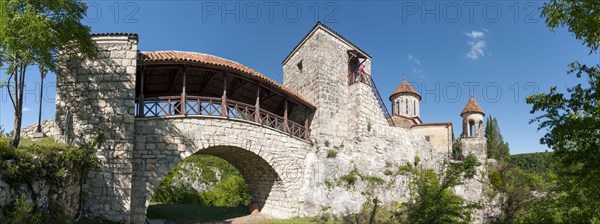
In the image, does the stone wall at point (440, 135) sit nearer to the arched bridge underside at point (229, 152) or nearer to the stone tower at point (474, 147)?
the stone tower at point (474, 147)

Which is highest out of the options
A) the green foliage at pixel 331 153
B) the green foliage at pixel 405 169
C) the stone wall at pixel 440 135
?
the stone wall at pixel 440 135

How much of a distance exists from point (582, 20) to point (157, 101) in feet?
35.9

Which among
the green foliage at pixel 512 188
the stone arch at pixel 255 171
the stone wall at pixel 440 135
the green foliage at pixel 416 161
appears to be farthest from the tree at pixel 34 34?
the stone wall at pixel 440 135

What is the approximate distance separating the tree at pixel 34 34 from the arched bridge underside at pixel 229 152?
308cm

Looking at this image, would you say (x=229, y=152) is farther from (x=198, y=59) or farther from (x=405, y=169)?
(x=405, y=169)

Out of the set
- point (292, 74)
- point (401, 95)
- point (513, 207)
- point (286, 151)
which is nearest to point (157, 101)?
point (286, 151)

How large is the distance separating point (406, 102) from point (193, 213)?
72.7 feet

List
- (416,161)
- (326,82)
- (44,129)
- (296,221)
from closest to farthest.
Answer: (44,129), (296,221), (326,82), (416,161)

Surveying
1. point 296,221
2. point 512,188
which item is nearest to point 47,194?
point 296,221

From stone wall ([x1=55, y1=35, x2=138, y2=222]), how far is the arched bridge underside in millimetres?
676

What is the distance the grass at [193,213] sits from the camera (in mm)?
13977

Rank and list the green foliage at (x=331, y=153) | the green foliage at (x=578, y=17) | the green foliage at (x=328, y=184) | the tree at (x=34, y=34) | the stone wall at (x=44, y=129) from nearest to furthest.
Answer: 1. the green foliage at (x=578, y=17)
2. the tree at (x=34, y=34)
3. the stone wall at (x=44, y=129)
4. the green foliage at (x=328, y=184)
5. the green foliage at (x=331, y=153)

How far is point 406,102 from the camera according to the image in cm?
3178

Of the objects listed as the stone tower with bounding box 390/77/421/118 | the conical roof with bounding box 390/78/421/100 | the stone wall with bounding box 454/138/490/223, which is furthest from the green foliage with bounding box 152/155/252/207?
the conical roof with bounding box 390/78/421/100
